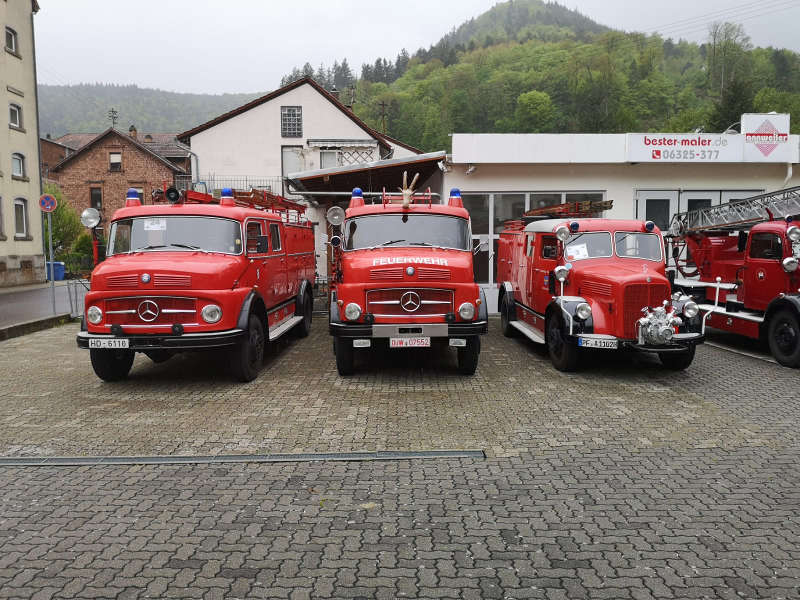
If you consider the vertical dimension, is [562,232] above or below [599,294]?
above

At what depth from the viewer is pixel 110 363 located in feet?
28.4

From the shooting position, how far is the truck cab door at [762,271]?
10359mm

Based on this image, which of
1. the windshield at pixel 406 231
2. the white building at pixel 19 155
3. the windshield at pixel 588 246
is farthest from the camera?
the white building at pixel 19 155

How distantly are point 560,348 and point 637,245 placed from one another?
2.20 m

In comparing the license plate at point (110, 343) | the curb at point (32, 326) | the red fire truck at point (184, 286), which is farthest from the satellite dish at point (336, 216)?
the curb at point (32, 326)

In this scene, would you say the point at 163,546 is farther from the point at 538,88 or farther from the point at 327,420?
the point at 538,88

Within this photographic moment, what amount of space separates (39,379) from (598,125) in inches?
2579

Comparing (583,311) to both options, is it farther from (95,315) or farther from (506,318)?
(95,315)

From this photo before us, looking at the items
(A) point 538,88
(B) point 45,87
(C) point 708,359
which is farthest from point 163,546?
(B) point 45,87

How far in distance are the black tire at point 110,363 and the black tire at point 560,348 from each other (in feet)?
19.9

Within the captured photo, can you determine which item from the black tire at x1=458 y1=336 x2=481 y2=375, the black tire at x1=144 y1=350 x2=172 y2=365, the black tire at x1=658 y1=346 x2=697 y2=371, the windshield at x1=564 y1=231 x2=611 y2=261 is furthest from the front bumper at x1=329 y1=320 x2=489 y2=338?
the black tire at x1=144 y1=350 x2=172 y2=365

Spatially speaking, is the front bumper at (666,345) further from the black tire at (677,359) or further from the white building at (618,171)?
the white building at (618,171)

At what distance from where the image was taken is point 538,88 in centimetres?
7656

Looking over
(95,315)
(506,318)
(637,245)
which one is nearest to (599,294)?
(637,245)
